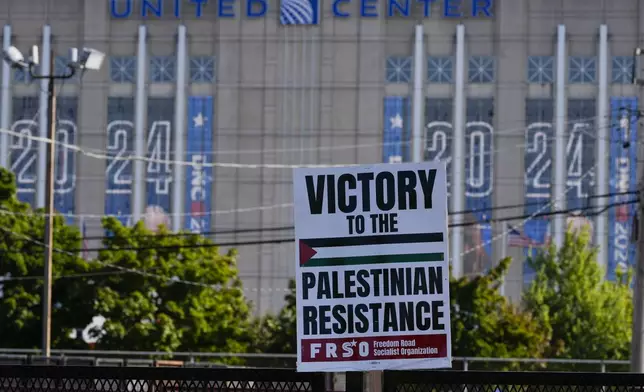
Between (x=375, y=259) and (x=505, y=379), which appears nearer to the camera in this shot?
(x=375, y=259)

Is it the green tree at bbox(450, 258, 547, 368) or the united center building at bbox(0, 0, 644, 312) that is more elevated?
the united center building at bbox(0, 0, 644, 312)

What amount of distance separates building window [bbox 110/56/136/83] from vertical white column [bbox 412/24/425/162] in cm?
1731

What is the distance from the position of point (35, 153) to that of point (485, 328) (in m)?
42.8

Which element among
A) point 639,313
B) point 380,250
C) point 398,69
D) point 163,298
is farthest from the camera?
point 398,69

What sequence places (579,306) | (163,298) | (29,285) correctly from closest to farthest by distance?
1. (29,285)
2. (163,298)
3. (579,306)

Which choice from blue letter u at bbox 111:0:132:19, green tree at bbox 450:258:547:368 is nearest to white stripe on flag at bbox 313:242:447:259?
green tree at bbox 450:258:547:368

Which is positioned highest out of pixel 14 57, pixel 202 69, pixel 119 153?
pixel 202 69

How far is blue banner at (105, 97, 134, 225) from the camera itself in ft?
303

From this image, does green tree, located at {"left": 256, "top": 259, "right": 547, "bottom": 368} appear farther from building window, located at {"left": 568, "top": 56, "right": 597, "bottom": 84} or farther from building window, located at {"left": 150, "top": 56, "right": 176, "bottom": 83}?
building window, located at {"left": 150, "top": 56, "right": 176, "bottom": 83}

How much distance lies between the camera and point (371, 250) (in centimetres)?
736

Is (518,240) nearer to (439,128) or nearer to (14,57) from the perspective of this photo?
(439,128)

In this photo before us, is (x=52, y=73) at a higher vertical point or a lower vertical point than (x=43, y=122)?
lower

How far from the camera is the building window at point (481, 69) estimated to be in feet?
302

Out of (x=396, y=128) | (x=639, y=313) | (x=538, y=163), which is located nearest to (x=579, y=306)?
(x=538, y=163)
